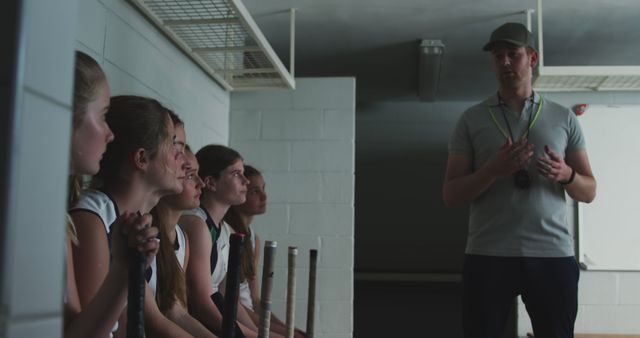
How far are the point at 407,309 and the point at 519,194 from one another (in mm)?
3997

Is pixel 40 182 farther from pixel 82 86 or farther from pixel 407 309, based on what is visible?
pixel 407 309

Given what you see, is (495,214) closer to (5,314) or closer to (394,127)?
(5,314)

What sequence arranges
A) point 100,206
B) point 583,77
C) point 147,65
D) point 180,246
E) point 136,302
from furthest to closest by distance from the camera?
A: point 583,77 < point 147,65 < point 180,246 < point 100,206 < point 136,302

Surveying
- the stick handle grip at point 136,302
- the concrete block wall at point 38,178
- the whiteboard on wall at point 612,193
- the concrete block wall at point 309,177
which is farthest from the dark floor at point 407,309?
the concrete block wall at point 38,178

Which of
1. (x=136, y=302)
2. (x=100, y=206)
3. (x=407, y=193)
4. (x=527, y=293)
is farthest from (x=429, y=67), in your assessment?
(x=136, y=302)

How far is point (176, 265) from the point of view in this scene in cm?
185

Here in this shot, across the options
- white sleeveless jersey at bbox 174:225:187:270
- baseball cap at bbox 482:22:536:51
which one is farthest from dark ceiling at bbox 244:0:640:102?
white sleeveless jersey at bbox 174:225:187:270

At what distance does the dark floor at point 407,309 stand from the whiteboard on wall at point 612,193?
1792 millimetres

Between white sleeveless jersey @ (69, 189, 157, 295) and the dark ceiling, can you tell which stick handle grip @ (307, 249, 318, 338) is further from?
the dark ceiling

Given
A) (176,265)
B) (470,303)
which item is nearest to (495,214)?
(470,303)

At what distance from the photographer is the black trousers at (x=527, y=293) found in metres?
2.10

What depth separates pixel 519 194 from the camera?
2215 mm

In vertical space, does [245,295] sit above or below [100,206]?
below

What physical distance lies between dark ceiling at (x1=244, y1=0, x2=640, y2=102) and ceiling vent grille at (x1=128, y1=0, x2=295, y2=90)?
339 millimetres
